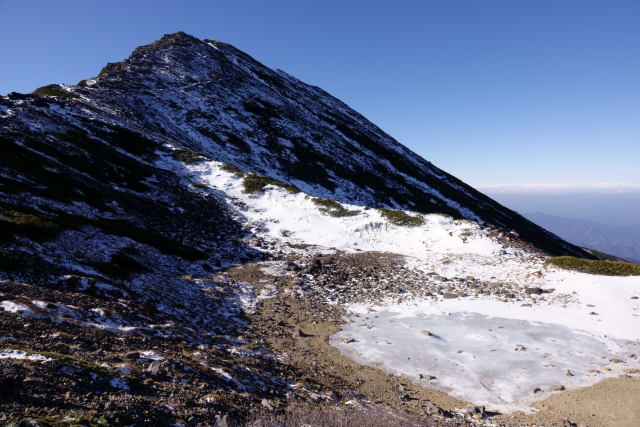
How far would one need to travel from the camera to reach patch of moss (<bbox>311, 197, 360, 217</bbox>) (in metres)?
38.0

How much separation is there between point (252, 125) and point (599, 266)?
2455 inches

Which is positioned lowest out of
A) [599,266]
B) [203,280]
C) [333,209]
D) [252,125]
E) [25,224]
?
[203,280]

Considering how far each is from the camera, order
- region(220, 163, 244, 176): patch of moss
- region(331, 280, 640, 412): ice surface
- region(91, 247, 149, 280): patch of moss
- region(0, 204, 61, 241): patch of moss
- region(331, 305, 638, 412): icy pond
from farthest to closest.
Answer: region(220, 163, 244, 176): patch of moss < region(91, 247, 149, 280): patch of moss < region(0, 204, 61, 241): patch of moss < region(331, 280, 640, 412): ice surface < region(331, 305, 638, 412): icy pond

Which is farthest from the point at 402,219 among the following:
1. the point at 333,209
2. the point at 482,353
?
the point at 482,353

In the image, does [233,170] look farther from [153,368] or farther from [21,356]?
[21,356]

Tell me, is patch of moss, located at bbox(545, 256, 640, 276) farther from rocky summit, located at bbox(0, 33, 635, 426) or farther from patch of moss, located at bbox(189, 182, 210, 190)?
patch of moss, located at bbox(189, 182, 210, 190)

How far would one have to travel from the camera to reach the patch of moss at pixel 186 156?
1800 inches

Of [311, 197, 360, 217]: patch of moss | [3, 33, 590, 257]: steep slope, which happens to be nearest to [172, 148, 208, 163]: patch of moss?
[3, 33, 590, 257]: steep slope

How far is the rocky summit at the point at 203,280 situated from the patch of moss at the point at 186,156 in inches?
10.3

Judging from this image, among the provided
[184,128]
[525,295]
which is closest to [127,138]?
[184,128]

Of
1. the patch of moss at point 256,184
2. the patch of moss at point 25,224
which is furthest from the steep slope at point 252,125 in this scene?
the patch of moss at point 25,224

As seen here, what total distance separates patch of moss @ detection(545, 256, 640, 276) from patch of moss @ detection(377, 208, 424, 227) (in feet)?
41.9

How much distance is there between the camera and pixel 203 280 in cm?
2216

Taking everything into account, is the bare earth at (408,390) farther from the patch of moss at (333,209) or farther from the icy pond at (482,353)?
the patch of moss at (333,209)
